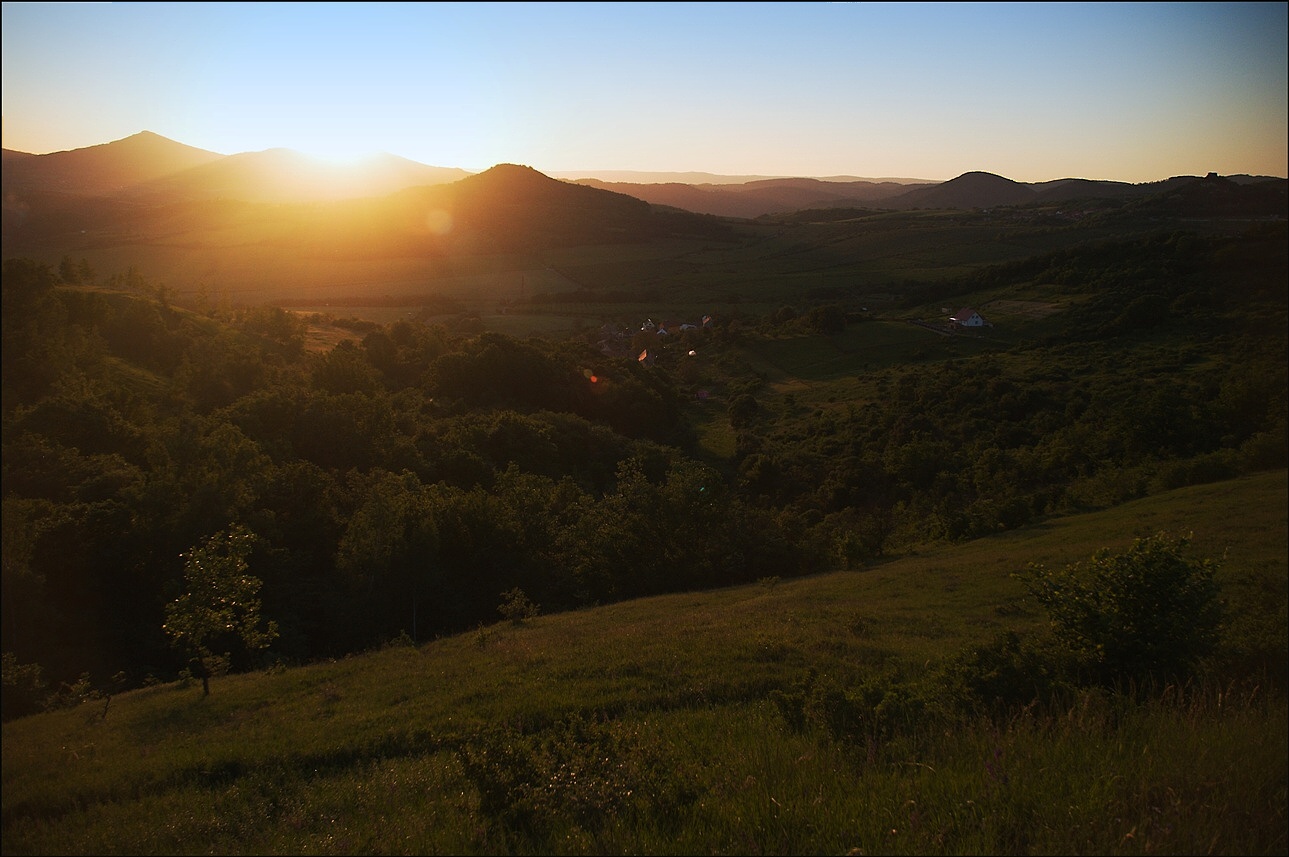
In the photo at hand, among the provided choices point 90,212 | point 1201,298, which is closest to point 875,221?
point 1201,298

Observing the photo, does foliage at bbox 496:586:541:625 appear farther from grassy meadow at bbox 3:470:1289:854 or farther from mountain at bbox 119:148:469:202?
mountain at bbox 119:148:469:202

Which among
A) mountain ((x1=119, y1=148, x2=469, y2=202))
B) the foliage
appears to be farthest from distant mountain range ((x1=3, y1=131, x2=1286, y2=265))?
the foliage

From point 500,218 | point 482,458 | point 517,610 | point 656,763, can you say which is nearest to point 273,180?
point 500,218

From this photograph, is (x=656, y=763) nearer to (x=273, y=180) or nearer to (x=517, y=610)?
(x=517, y=610)

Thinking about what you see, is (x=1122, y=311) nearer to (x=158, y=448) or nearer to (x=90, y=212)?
(x=158, y=448)

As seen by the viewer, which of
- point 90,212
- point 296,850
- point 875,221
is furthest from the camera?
point 875,221

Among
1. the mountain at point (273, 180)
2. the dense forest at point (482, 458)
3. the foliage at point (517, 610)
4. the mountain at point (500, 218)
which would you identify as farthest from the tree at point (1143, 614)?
the mountain at point (500, 218)
